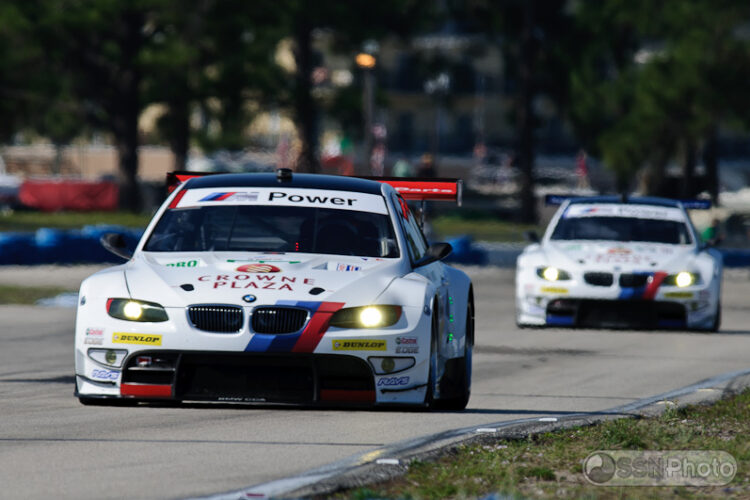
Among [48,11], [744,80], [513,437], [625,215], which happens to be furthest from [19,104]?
[513,437]

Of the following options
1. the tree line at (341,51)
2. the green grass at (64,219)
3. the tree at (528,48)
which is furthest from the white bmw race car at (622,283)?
the tree at (528,48)

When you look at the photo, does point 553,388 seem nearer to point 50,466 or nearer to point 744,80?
point 50,466

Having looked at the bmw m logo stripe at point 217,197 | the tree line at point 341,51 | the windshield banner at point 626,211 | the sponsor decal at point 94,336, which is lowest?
the sponsor decal at point 94,336

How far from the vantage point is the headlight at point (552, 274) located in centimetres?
1611

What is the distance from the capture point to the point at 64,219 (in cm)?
4609

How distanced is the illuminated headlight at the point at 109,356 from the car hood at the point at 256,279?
0.32 meters

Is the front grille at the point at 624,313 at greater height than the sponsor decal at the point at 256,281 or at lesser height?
lesser

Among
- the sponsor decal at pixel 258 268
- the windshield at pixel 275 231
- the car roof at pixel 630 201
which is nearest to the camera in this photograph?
the sponsor decal at pixel 258 268

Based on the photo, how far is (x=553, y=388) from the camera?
11.3m

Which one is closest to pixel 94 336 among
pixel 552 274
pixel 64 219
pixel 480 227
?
pixel 552 274

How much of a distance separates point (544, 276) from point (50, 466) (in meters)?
9.77

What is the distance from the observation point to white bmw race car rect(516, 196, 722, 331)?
15930mm

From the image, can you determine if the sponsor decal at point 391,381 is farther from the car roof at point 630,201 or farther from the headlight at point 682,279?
the car roof at point 630,201

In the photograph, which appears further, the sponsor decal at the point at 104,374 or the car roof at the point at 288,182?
the car roof at the point at 288,182
